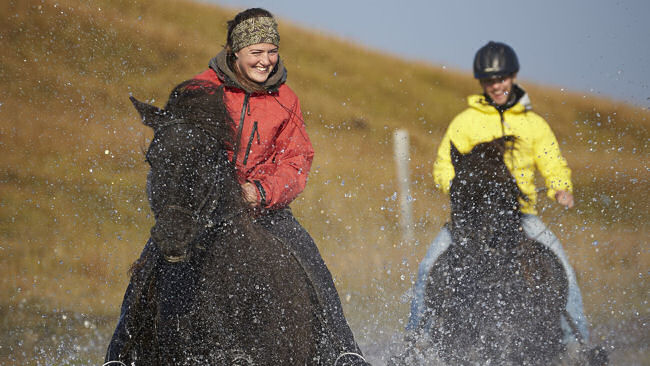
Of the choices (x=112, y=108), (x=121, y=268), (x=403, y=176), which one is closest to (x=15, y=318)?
(x=121, y=268)

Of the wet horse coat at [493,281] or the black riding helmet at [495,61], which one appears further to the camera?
the black riding helmet at [495,61]

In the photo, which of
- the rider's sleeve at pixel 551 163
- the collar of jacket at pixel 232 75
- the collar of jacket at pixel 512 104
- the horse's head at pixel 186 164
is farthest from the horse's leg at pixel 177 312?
the collar of jacket at pixel 512 104

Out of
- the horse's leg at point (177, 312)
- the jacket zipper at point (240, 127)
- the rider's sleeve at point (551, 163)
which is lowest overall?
the horse's leg at point (177, 312)

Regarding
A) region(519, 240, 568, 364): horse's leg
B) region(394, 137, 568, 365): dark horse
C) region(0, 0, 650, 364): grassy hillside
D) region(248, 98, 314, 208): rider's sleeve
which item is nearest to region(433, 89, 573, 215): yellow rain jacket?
region(394, 137, 568, 365): dark horse

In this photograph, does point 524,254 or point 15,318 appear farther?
point 15,318

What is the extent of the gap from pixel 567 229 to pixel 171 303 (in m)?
15.3

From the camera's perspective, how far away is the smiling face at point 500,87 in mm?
6117

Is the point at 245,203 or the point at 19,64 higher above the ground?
the point at 19,64

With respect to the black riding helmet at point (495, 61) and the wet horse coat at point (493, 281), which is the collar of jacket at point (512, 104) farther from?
the wet horse coat at point (493, 281)

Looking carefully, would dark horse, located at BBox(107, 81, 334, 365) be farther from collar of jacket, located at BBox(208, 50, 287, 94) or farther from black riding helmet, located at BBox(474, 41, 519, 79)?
black riding helmet, located at BBox(474, 41, 519, 79)

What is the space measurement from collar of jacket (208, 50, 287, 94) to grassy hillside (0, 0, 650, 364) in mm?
3307

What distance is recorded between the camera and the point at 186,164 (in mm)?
2900

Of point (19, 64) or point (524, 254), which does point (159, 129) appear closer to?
point (524, 254)

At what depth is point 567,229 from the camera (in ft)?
56.2
